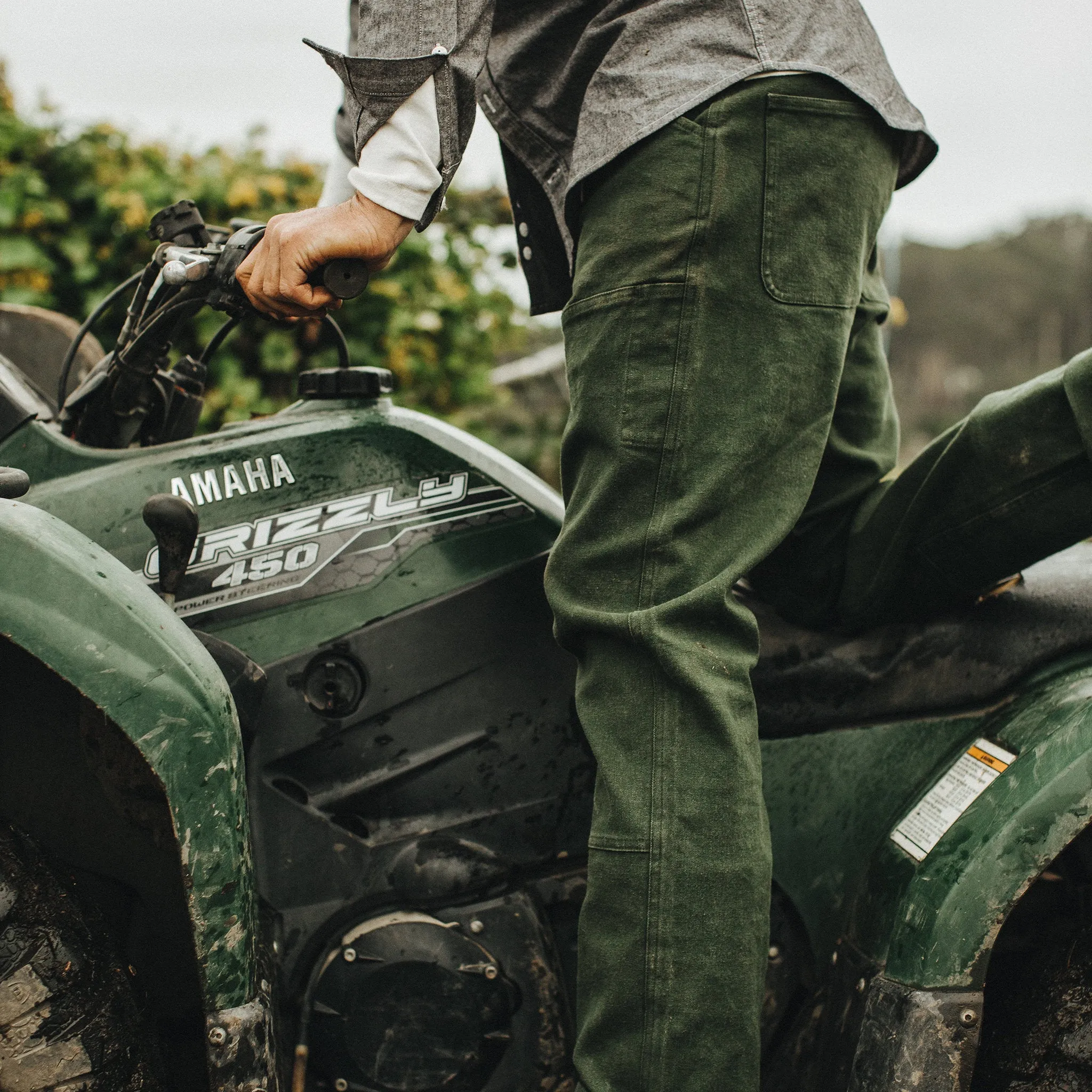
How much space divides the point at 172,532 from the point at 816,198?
847 millimetres

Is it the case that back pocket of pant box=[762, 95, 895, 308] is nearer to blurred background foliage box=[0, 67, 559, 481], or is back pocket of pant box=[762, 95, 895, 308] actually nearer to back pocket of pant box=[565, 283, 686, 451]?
back pocket of pant box=[565, 283, 686, 451]

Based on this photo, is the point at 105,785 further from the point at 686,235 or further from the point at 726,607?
the point at 686,235

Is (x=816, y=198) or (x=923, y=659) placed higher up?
(x=816, y=198)

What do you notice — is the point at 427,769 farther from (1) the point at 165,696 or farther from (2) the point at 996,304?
(2) the point at 996,304

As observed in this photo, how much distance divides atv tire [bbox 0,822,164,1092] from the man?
0.51 meters

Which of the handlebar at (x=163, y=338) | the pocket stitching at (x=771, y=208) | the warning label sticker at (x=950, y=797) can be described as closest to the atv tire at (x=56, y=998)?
the handlebar at (x=163, y=338)

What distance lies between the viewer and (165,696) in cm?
118

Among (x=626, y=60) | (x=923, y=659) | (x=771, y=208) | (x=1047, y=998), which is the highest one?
(x=626, y=60)

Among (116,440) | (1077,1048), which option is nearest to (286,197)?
(116,440)

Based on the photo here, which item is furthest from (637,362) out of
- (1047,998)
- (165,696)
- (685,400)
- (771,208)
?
(1047,998)

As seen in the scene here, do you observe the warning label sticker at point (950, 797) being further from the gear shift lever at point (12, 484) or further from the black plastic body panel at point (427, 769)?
the gear shift lever at point (12, 484)

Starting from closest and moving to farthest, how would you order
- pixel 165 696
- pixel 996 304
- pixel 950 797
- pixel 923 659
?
pixel 165 696, pixel 950 797, pixel 923 659, pixel 996 304

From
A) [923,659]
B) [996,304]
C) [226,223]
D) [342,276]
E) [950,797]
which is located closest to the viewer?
[342,276]

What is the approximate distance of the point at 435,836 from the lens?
150 cm
